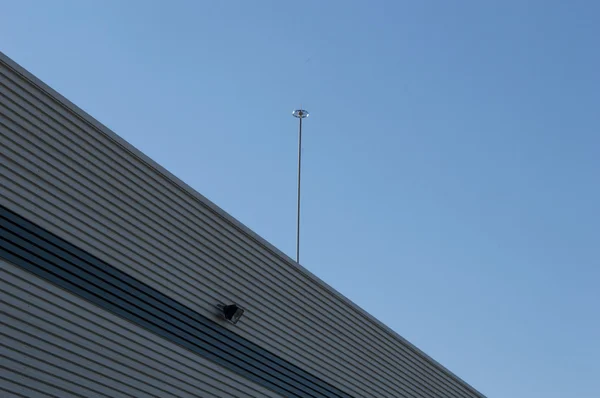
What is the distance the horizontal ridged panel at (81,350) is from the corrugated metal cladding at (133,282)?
0.02 m

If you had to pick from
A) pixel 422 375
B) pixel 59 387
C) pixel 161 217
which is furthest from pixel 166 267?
pixel 422 375

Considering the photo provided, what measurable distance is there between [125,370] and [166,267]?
2326mm

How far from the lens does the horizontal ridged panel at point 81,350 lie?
14008 millimetres

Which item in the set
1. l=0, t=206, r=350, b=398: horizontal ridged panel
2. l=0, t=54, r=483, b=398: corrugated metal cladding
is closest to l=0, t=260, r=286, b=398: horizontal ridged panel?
l=0, t=54, r=483, b=398: corrugated metal cladding

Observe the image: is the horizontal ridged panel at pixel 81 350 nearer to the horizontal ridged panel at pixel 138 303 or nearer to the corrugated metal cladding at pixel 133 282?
the corrugated metal cladding at pixel 133 282

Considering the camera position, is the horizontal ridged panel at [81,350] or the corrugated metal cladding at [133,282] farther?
the corrugated metal cladding at [133,282]

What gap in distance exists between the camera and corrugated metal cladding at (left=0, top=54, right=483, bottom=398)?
1444cm

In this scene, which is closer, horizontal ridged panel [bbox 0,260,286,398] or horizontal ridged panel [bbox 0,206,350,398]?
horizontal ridged panel [bbox 0,260,286,398]

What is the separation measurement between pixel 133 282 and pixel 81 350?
1.85m

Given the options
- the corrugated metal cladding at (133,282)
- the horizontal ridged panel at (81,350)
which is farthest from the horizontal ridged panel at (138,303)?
the horizontal ridged panel at (81,350)

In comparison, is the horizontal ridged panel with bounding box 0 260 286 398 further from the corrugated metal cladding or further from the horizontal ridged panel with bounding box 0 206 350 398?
the horizontal ridged panel with bounding box 0 206 350 398

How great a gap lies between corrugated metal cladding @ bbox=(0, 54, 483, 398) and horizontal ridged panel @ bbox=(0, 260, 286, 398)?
2 centimetres

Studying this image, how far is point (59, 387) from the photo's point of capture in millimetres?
14500

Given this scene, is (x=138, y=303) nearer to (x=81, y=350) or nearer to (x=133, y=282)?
(x=133, y=282)
